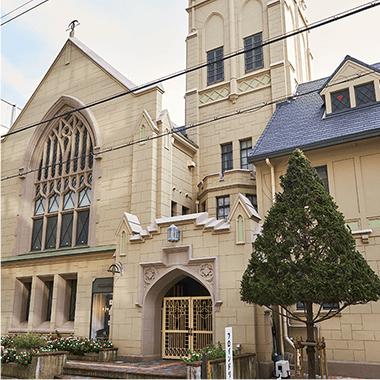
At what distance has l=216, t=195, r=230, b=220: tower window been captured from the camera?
20188 mm

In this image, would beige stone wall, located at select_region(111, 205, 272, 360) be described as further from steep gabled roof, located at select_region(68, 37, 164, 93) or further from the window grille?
steep gabled roof, located at select_region(68, 37, 164, 93)

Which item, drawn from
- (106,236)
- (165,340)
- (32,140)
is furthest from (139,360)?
(32,140)

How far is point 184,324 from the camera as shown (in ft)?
53.5

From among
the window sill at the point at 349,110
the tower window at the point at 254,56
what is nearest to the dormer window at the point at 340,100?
the window sill at the point at 349,110

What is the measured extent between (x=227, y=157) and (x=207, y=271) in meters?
10.2

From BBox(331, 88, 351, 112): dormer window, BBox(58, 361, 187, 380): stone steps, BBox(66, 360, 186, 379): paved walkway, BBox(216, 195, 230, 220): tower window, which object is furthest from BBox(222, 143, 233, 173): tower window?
BBox(58, 361, 187, 380): stone steps

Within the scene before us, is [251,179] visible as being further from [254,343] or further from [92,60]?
[92,60]

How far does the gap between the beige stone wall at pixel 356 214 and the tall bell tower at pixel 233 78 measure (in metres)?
5.32

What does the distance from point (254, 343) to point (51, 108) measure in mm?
18294

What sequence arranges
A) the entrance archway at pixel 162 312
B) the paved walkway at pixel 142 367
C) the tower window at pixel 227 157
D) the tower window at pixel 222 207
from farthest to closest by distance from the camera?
the tower window at pixel 227 157
the tower window at pixel 222 207
the entrance archway at pixel 162 312
the paved walkway at pixel 142 367

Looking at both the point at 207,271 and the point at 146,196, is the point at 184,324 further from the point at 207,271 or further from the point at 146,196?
the point at 146,196

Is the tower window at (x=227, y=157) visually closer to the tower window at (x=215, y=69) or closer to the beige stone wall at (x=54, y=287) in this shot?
the tower window at (x=215, y=69)

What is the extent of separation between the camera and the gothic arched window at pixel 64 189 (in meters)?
22.2

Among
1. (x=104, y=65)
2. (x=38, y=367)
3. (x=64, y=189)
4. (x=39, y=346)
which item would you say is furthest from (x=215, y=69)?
(x=38, y=367)
